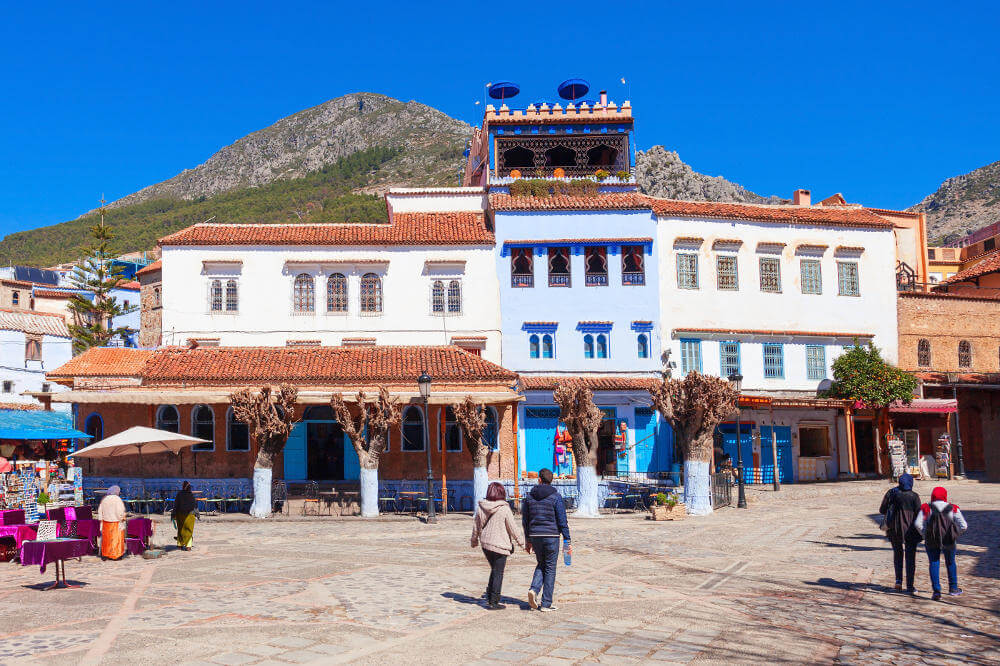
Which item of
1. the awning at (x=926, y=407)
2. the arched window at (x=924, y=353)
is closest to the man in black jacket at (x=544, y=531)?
the awning at (x=926, y=407)

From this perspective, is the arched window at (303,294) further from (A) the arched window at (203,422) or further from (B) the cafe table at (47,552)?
(B) the cafe table at (47,552)

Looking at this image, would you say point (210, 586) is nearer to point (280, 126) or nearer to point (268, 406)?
point (268, 406)

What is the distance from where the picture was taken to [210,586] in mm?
12383

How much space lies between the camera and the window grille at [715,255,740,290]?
33875 mm

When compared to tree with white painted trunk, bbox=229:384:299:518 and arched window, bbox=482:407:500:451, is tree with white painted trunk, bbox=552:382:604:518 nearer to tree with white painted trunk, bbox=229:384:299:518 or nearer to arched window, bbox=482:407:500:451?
arched window, bbox=482:407:500:451

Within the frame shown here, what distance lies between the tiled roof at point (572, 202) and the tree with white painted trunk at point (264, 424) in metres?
13.4

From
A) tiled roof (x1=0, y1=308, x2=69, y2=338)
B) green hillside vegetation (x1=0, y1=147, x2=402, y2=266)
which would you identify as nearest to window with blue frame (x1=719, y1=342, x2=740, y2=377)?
tiled roof (x1=0, y1=308, x2=69, y2=338)

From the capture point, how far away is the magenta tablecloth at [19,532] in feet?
50.9

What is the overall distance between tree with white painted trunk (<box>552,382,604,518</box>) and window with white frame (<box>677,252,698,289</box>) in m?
11.7

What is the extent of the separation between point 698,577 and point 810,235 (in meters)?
24.8

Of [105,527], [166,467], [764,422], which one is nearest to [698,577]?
[105,527]

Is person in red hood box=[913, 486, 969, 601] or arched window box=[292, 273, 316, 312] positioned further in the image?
arched window box=[292, 273, 316, 312]

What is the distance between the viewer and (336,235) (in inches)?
1305

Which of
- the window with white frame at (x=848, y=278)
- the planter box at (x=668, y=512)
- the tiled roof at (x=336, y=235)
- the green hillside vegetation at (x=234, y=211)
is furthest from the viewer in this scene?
the green hillside vegetation at (x=234, y=211)
